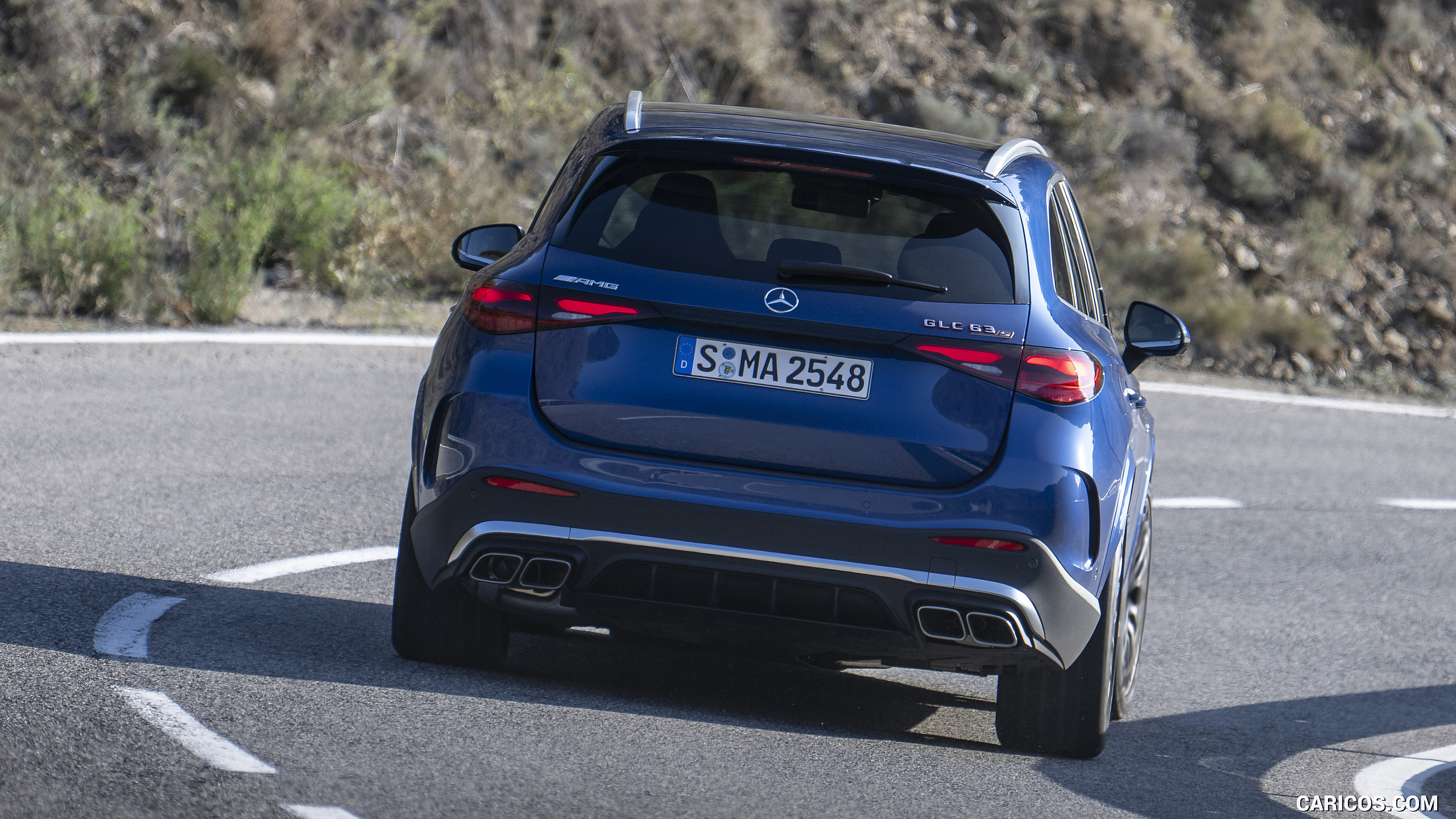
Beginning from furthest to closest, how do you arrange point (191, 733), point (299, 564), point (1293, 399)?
point (1293, 399) → point (299, 564) → point (191, 733)

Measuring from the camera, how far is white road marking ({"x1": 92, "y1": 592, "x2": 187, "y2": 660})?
16.7 feet

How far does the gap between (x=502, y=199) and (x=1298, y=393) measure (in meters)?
8.53

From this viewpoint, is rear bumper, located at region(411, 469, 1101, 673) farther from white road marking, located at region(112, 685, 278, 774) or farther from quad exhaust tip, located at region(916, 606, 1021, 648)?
white road marking, located at region(112, 685, 278, 774)

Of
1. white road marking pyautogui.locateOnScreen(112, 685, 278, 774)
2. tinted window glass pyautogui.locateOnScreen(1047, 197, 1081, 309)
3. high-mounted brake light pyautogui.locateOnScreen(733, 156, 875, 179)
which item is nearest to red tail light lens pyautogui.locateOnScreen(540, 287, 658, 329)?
high-mounted brake light pyautogui.locateOnScreen(733, 156, 875, 179)

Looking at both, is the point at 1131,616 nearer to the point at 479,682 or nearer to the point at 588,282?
the point at 479,682

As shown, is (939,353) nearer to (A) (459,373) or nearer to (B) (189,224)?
(A) (459,373)

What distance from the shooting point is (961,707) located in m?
5.78

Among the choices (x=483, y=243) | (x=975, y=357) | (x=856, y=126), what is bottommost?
(x=483, y=243)

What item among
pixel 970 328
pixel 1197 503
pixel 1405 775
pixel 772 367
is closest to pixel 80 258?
pixel 1197 503

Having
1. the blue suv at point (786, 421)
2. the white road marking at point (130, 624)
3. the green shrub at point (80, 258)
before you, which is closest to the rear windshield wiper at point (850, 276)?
the blue suv at point (786, 421)

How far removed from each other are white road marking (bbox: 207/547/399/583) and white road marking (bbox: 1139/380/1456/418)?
1011cm

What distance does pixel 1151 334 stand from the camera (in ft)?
19.3

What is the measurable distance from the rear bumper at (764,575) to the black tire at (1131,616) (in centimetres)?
54

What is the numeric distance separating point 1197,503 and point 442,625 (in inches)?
269
